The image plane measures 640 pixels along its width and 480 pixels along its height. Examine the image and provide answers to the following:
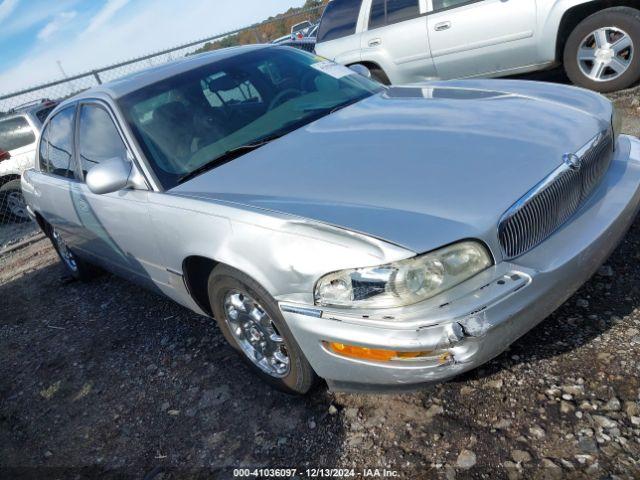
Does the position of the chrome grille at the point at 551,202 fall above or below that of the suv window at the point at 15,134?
below

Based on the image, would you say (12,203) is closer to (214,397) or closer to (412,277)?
(214,397)

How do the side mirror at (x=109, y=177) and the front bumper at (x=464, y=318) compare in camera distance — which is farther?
the side mirror at (x=109, y=177)

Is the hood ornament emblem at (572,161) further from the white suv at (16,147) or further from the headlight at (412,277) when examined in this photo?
the white suv at (16,147)

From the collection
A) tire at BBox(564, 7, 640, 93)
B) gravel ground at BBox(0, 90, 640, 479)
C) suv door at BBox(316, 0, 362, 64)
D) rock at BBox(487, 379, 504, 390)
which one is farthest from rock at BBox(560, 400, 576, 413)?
suv door at BBox(316, 0, 362, 64)

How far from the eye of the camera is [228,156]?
2854 mm

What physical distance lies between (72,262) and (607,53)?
5.78m

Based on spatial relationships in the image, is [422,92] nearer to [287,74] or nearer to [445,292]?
[287,74]

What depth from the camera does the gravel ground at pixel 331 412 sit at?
2025mm

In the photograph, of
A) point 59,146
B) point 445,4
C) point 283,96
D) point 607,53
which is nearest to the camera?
point 283,96

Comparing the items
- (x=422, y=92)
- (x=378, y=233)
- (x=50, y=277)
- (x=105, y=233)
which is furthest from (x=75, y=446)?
(x=50, y=277)

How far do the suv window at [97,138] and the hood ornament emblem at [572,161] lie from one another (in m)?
2.28

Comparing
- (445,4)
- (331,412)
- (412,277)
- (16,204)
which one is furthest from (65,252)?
(445,4)

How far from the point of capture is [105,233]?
11.4 ft

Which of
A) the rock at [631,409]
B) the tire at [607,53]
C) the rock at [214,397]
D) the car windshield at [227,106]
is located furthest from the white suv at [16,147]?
the rock at [631,409]
